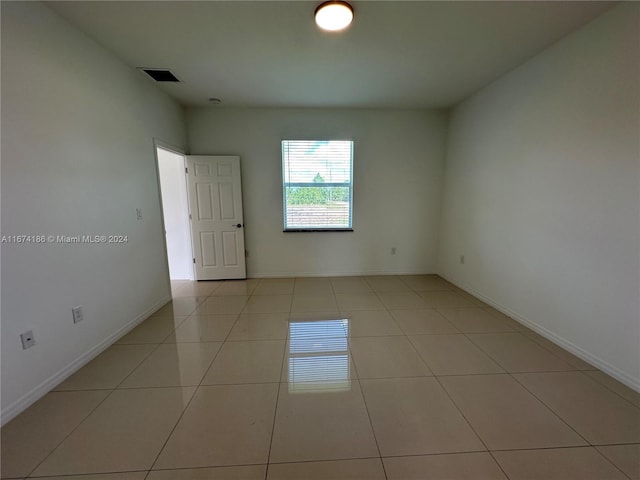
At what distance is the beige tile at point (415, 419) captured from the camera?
1.39 meters

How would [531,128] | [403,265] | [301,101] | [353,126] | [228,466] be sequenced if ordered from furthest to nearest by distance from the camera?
[403,265] < [353,126] < [301,101] < [531,128] < [228,466]

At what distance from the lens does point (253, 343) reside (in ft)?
7.83

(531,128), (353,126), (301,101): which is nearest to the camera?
(531,128)

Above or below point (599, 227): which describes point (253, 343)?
below

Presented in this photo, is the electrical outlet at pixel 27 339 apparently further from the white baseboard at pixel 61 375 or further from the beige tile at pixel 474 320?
the beige tile at pixel 474 320

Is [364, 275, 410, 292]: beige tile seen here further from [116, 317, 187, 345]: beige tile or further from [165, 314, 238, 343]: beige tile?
[116, 317, 187, 345]: beige tile

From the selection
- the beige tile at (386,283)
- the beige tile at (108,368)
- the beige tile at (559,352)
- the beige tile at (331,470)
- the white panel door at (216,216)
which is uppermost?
the white panel door at (216,216)

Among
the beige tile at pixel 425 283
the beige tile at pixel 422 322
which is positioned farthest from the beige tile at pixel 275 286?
the beige tile at pixel 425 283

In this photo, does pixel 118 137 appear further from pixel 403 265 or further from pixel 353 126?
pixel 403 265

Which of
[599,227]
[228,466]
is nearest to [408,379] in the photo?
[228,466]

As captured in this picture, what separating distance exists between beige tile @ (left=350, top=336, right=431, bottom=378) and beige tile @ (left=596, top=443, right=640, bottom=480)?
92 cm

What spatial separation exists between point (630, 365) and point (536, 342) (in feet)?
1.95

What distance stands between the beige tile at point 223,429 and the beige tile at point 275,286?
6.13ft

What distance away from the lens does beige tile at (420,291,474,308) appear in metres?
3.21
